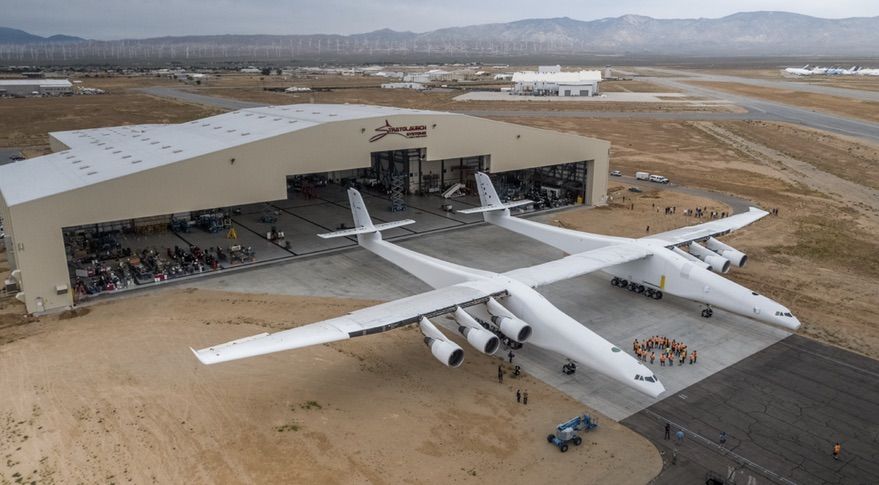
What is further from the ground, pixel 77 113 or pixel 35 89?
pixel 35 89

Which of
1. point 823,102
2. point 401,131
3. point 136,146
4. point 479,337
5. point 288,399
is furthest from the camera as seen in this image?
point 823,102

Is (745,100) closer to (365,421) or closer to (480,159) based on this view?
(480,159)

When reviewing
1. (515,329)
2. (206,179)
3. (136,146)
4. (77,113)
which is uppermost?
(77,113)

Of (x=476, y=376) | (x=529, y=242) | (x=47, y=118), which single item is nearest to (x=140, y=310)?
(x=476, y=376)

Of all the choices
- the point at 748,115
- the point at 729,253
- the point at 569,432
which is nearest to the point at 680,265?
the point at 729,253

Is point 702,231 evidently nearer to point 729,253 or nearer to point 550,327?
point 729,253

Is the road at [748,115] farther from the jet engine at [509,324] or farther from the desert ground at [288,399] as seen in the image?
the jet engine at [509,324]

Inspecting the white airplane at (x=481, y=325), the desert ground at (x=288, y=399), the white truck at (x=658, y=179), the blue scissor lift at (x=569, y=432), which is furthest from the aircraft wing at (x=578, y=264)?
the white truck at (x=658, y=179)

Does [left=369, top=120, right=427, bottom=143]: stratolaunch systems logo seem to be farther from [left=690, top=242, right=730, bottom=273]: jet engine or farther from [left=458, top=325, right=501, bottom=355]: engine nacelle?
[left=458, top=325, right=501, bottom=355]: engine nacelle
